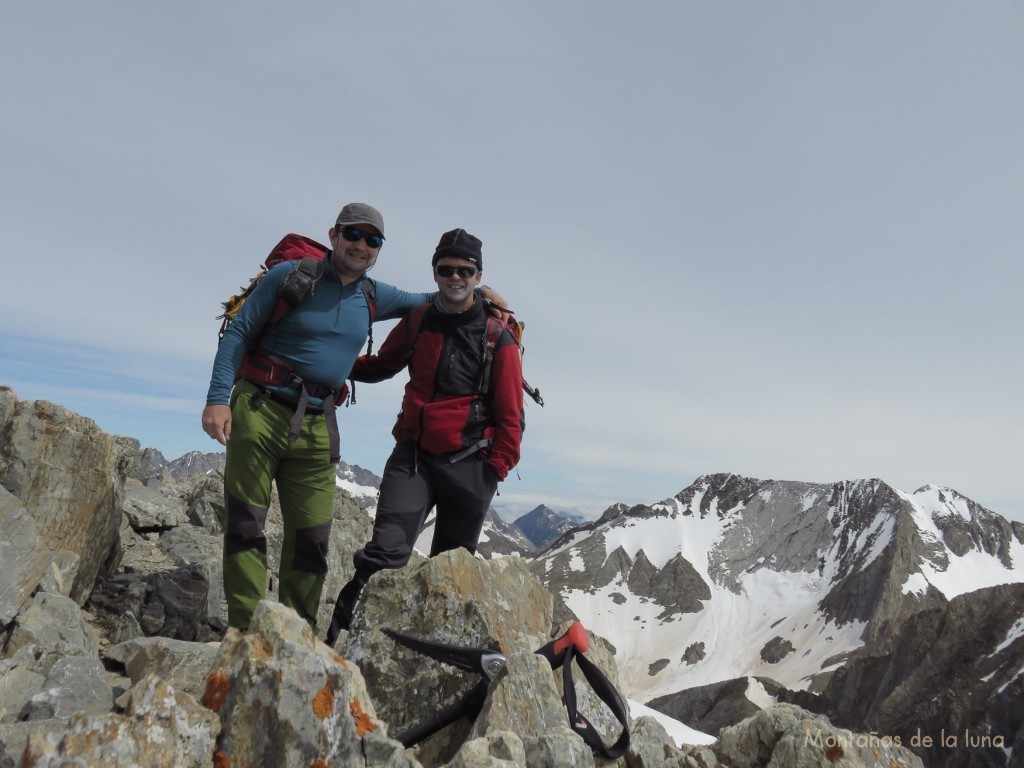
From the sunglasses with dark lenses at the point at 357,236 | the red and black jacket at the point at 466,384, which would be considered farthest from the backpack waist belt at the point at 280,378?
the sunglasses with dark lenses at the point at 357,236

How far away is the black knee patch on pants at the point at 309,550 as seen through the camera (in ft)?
24.5

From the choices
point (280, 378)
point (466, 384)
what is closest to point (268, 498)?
point (280, 378)

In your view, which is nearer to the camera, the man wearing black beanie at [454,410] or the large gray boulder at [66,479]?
the man wearing black beanie at [454,410]

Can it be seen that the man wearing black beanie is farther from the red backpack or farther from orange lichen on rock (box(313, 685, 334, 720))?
orange lichen on rock (box(313, 685, 334, 720))

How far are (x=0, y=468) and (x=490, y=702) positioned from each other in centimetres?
1042

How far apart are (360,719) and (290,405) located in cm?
374

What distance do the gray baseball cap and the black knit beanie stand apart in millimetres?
783

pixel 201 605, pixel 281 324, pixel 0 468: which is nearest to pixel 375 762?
pixel 281 324

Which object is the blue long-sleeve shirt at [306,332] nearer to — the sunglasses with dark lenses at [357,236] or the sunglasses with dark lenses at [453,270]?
the sunglasses with dark lenses at [357,236]

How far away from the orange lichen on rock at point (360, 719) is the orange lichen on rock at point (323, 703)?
0.16m

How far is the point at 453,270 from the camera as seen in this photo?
311 inches

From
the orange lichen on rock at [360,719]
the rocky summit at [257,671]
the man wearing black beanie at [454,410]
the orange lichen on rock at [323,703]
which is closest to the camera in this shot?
the rocky summit at [257,671]

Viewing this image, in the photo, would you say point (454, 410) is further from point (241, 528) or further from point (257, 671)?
point (257, 671)

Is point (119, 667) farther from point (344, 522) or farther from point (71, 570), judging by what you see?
point (344, 522)
